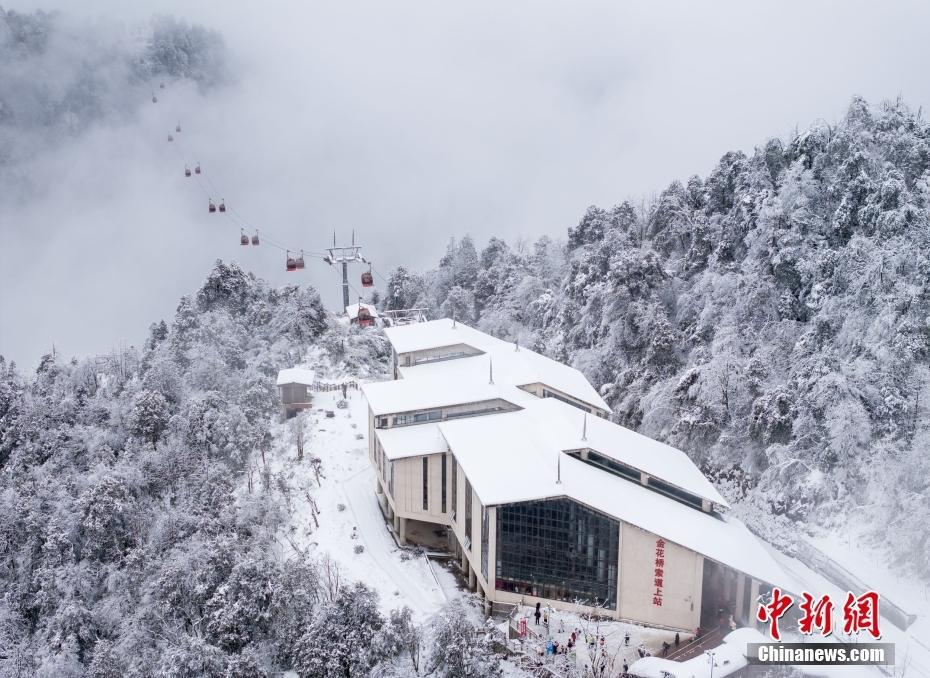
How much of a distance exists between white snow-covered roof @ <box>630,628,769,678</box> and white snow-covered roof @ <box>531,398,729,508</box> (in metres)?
8.04

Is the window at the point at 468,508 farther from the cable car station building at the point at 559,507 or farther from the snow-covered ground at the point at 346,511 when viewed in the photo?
the snow-covered ground at the point at 346,511

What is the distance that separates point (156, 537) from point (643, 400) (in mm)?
32312

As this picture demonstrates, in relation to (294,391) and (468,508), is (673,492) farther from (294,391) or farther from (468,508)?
(294,391)

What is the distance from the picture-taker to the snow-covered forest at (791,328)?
1459 inches

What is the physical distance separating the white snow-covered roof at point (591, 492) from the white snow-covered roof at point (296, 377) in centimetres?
2222

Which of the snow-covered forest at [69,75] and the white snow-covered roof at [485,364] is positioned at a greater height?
the snow-covered forest at [69,75]

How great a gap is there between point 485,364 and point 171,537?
23552 millimetres

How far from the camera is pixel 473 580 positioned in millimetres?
36562

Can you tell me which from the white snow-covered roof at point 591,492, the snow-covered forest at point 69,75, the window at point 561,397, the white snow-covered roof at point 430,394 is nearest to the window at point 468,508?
the white snow-covered roof at point 591,492

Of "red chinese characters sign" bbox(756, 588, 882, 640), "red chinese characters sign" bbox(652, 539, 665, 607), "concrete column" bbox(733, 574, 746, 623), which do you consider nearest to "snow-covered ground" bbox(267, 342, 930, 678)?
"red chinese characters sign" bbox(652, 539, 665, 607)

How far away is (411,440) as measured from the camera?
41344 millimetres

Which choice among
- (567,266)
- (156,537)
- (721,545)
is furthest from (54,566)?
(567,266)

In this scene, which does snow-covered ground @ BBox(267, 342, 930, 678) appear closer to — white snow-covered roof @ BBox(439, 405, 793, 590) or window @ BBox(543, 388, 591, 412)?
white snow-covered roof @ BBox(439, 405, 793, 590)

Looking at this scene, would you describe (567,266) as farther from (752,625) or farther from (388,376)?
(752,625)
